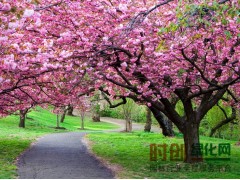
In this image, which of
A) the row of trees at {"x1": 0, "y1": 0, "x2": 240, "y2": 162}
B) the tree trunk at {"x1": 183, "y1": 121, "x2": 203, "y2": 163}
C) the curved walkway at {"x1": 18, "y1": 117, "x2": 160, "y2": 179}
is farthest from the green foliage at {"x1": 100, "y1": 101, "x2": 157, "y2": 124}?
the row of trees at {"x1": 0, "y1": 0, "x2": 240, "y2": 162}

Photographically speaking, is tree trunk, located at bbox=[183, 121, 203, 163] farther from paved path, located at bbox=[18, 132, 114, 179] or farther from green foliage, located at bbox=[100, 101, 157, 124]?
green foliage, located at bbox=[100, 101, 157, 124]

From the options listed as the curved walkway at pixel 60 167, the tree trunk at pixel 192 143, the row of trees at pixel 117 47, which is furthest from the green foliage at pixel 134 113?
the row of trees at pixel 117 47

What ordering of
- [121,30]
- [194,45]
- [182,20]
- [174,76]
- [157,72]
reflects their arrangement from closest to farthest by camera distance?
[182,20] → [121,30] → [194,45] → [157,72] → [174,76]

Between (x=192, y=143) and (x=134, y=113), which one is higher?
(x=134, y=113)

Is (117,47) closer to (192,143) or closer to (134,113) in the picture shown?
(192,143)

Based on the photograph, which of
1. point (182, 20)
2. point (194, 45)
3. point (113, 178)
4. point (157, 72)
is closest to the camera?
point (182, 20)

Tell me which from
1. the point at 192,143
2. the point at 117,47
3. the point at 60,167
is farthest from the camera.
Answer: the point at 192,143

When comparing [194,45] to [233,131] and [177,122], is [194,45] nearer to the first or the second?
[177,122]

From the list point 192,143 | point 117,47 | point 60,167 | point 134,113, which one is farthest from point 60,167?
point 134,113

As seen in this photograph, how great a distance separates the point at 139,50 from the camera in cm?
1052

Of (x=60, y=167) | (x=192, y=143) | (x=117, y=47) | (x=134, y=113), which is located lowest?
(x=60, y=167)

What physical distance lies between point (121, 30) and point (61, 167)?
5.23 m

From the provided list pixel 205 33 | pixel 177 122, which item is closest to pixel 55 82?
pixel 177 122

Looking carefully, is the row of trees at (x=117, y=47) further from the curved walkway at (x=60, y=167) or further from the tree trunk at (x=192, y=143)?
the curved walkway at (x=60, y=167)
